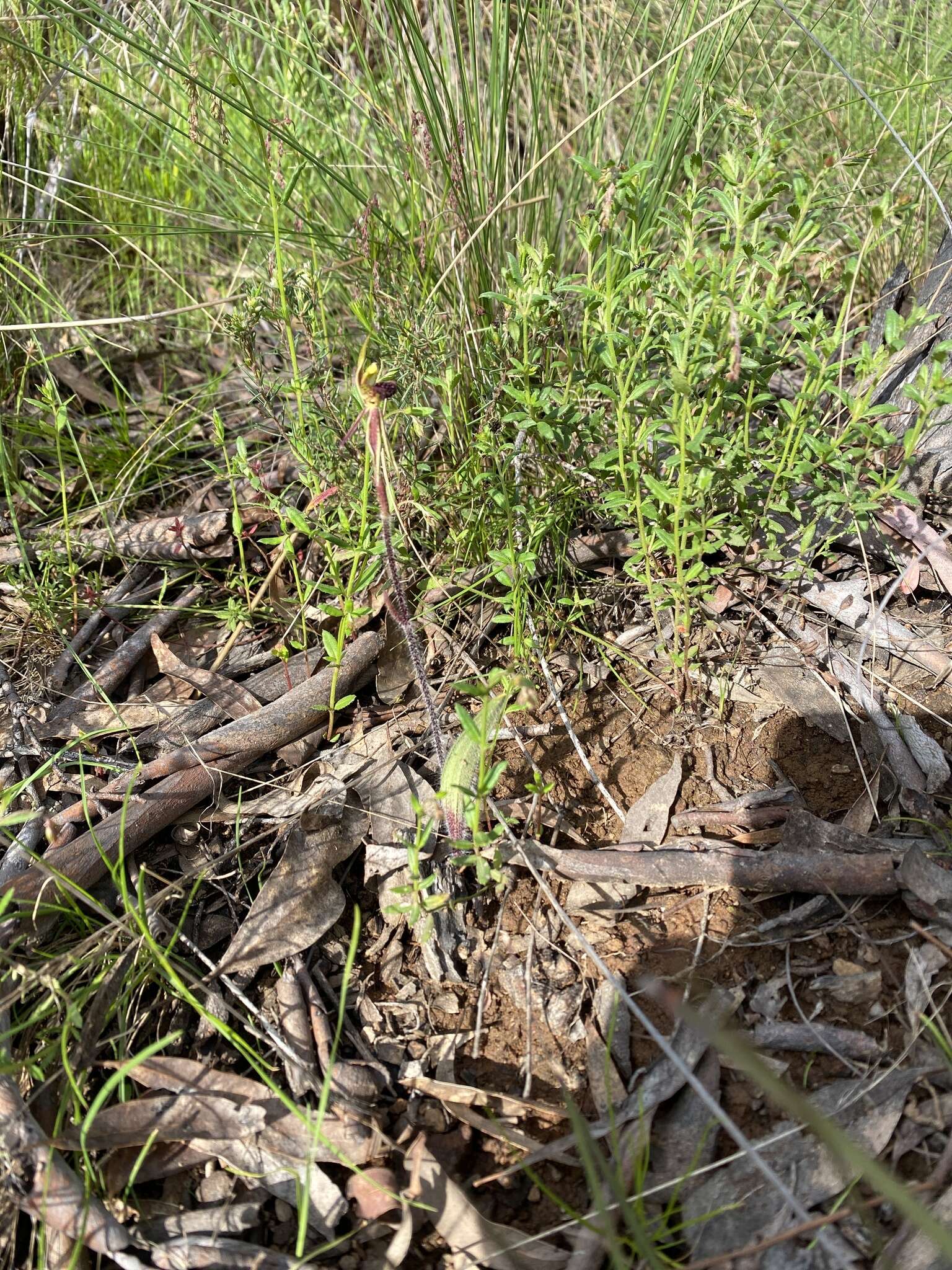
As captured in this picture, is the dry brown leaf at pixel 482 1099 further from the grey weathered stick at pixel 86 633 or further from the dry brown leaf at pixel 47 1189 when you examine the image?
the grey weathered stick at pixel 86 633

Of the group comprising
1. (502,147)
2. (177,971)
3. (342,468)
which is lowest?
(177,971)

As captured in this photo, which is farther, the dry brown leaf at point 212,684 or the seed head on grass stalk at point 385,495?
the dry brown leaf at point 212,684

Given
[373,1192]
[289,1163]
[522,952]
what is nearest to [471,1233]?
[373,1192]

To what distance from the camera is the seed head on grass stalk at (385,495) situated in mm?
1373

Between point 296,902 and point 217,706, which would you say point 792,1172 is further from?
point 217,706

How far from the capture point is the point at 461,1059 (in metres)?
1.57

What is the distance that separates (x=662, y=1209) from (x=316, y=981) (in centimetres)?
69

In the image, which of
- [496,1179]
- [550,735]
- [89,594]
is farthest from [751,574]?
[89,594]

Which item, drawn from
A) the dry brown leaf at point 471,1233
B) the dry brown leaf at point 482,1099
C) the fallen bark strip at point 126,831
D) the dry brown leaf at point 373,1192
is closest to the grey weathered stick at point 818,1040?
the dry brown leaf at point 482,1099

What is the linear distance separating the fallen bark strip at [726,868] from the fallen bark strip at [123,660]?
1077mm

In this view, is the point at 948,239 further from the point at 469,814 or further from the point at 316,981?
the point at 316,981

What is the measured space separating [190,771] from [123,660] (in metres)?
0.44

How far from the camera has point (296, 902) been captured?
172cm

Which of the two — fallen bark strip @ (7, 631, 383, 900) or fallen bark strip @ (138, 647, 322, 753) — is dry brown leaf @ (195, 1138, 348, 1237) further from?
fallen bark strip @ (138, 647, 322, 753)
